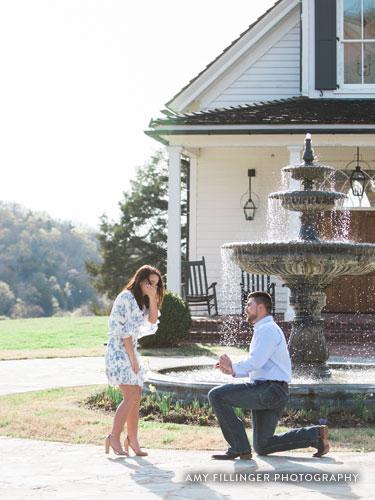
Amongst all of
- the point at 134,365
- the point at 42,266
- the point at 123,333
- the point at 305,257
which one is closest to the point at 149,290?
the point at 123,333

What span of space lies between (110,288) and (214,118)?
2810 cm

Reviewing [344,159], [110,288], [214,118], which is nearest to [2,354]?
[214,118]

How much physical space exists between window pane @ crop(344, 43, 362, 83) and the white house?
21mm

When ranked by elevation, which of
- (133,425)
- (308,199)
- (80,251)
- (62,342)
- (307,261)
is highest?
(80,251)

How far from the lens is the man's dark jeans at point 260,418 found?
Result: 7023 mm

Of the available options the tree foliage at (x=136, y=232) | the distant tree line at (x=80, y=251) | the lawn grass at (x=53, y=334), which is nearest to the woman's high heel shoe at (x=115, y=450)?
the lawn grass at (x=53, y=334)

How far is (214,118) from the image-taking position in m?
18.1

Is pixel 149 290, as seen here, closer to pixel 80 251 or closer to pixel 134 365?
pixel 134 365

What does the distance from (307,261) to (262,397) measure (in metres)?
3.03

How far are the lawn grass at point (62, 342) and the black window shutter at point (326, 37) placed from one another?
6425mm

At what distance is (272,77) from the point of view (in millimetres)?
20984

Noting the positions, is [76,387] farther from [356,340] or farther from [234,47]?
[234,47]

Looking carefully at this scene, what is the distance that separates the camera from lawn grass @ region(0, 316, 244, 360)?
1647 centimetres

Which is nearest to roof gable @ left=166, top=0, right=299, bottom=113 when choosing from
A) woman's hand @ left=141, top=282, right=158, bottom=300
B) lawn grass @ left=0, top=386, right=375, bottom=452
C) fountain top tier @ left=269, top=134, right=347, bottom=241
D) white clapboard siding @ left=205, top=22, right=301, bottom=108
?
white clapboard siding @ left=205, top=22, right=301, bottom=108
